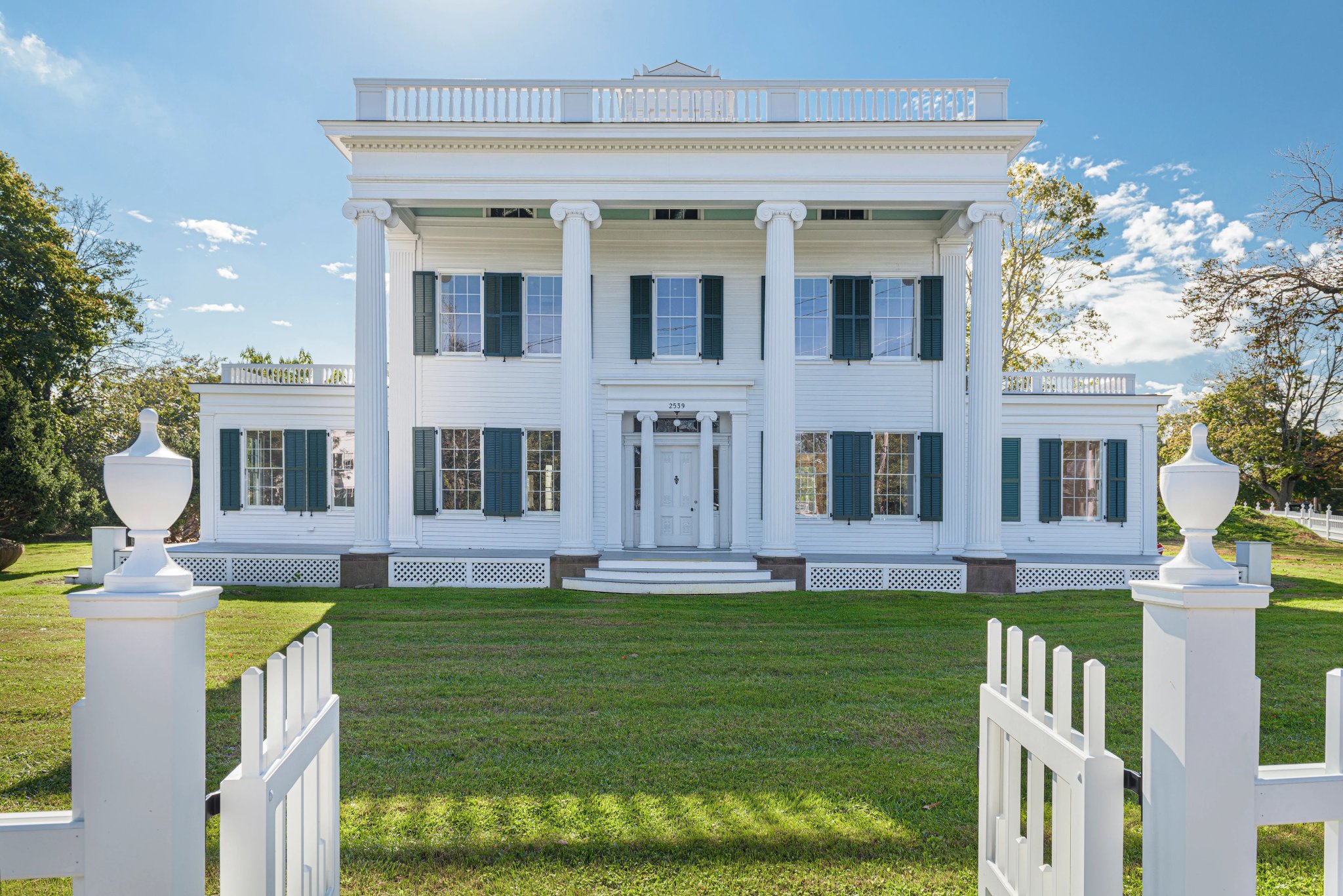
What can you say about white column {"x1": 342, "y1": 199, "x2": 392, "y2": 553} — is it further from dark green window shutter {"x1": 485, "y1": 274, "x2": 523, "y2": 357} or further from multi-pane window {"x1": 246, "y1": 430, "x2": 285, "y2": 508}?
multi-pane window {"x1": 246, "y1": 430, "x2": 285, "y2": 508}

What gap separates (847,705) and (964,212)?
36.5 ft

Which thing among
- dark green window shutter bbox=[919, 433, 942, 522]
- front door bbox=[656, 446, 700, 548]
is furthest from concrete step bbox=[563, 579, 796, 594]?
dark green window shutter bbox=[919, 433, 942, 522]

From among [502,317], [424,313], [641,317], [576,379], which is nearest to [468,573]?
[576,379]

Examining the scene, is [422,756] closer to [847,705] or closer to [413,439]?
[847,705]

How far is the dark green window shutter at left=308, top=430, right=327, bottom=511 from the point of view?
15.2m

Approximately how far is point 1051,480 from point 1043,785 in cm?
1450

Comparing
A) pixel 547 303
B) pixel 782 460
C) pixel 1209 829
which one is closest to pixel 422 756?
pixel 1209 829

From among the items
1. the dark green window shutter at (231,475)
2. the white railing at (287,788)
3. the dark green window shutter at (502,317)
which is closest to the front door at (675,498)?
the dark green window shutter at (502,317)

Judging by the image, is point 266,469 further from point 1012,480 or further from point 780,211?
point 1012,480

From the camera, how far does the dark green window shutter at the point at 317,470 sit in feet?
49.9

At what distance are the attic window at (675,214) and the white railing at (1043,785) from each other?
13032mm

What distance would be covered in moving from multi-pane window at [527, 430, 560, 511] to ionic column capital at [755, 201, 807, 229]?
5.97m

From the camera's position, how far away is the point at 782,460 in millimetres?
12945

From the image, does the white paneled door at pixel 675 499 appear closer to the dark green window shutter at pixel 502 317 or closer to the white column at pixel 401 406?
the dark green window shutter at pixel 502 317
